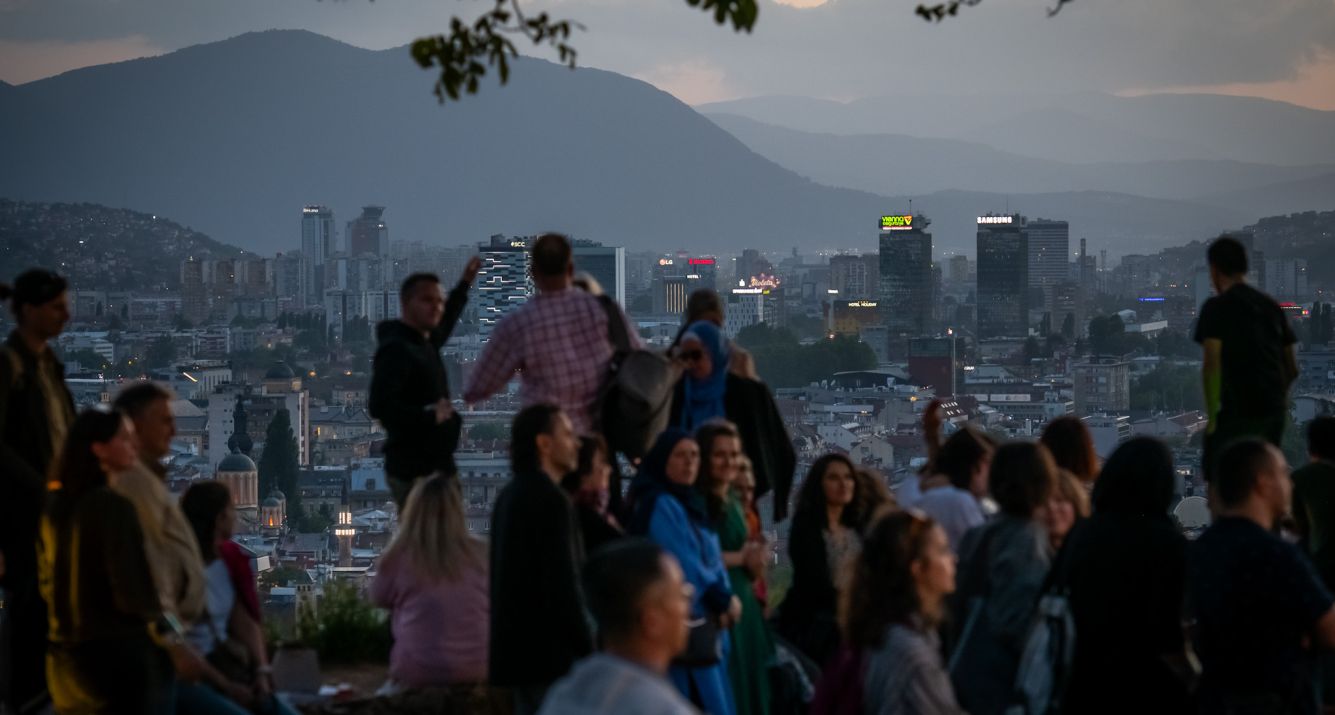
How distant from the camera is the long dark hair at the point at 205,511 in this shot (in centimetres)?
554

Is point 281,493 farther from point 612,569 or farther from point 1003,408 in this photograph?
point 612,569

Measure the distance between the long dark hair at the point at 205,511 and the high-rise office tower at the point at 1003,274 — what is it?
179m

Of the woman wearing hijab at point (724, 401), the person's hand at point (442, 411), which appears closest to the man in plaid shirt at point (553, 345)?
the person's hand at point (442, 411)

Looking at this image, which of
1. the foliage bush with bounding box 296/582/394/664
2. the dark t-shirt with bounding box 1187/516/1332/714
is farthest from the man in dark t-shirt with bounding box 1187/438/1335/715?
the foliage bush with bounding box 296/582/394/664

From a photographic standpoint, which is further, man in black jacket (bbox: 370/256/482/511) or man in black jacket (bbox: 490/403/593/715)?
man in black jacket (bbox: 370/256/482/511)

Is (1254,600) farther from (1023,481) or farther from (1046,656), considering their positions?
(1023,481)

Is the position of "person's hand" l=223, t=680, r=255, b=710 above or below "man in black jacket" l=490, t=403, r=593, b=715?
below

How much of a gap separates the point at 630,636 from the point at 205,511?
271cm

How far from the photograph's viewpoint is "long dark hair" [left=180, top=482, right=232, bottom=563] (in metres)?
5.54

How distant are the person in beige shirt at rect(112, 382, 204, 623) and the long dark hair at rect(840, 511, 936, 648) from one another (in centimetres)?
178

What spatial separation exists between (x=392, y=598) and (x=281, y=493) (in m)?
82.4

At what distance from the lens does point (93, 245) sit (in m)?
166

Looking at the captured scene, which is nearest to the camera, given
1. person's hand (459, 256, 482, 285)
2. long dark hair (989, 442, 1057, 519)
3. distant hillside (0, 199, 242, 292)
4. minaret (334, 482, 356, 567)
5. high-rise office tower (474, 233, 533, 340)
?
long dark hair (989, 442, 1057, 519)

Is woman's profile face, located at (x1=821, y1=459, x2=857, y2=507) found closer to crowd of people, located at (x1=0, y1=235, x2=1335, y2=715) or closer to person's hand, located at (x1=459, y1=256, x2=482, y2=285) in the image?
crowd of people, located at (x1=0, y1=235, x2=1335, y2=715)
